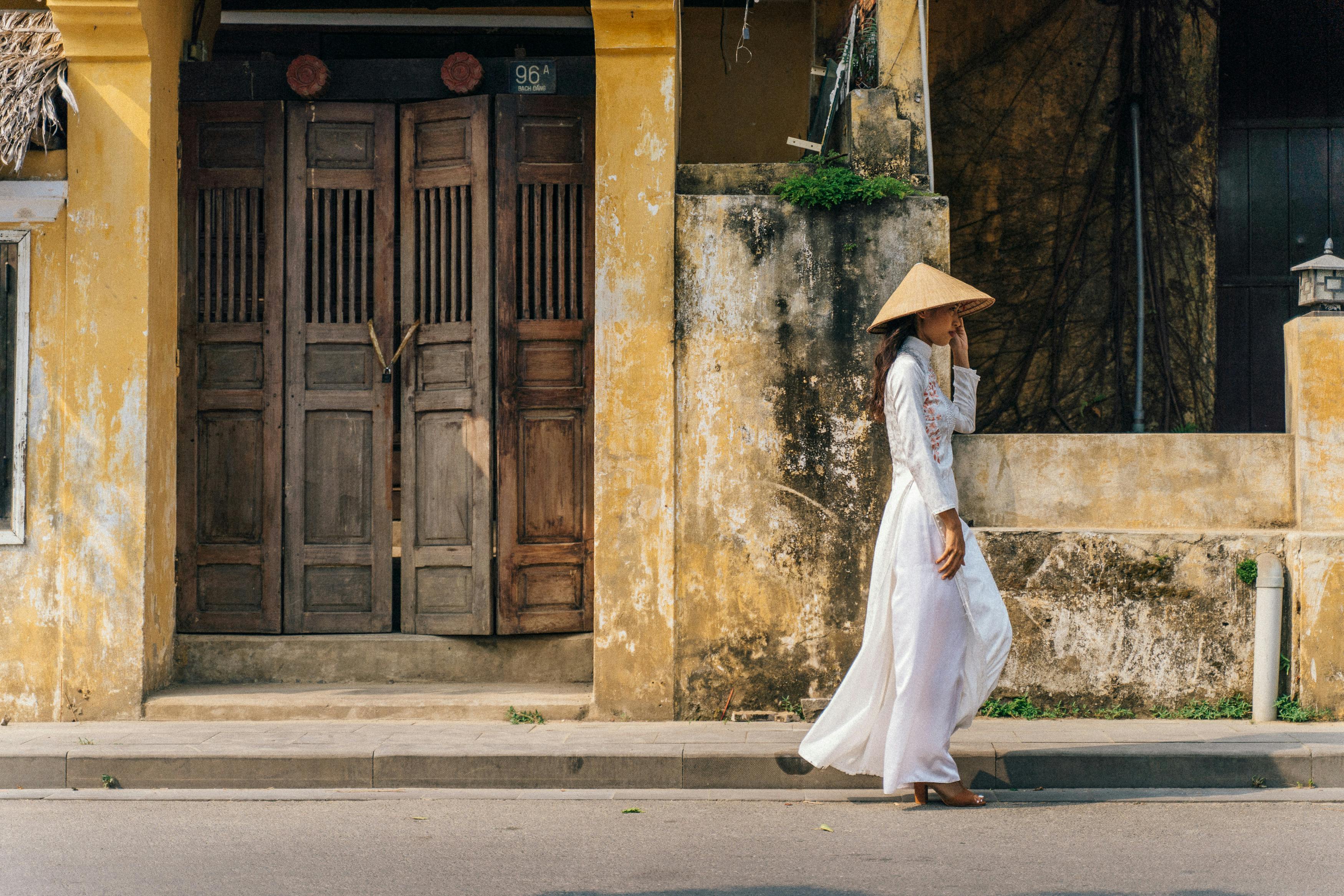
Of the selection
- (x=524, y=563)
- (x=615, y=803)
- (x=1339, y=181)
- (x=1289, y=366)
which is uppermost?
(x=1339, y=181)

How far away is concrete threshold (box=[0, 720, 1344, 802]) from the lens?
5664mm

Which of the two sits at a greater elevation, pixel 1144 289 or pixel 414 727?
pixel 1144 289

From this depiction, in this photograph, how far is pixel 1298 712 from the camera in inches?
253

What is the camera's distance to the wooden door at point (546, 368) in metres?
7.32

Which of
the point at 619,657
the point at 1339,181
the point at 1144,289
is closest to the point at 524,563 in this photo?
the point at 619,657

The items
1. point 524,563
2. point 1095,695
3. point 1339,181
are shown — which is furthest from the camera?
point 1339,181

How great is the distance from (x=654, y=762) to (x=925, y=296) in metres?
2.51

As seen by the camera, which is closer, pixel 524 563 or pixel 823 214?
pixel 823 214

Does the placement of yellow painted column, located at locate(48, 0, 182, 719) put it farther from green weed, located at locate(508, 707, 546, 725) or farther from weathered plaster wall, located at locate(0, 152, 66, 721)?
green weed, located at locate(508, 707, 546, 725)

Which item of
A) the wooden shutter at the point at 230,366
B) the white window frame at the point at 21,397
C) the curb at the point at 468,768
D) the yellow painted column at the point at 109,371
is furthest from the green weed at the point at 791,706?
the white window frame at the point at 21,397

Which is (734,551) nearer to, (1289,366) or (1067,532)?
(1067,532)

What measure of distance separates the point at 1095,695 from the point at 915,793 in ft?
5.98

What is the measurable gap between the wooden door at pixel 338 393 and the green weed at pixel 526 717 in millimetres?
1221

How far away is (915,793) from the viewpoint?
5312mm
